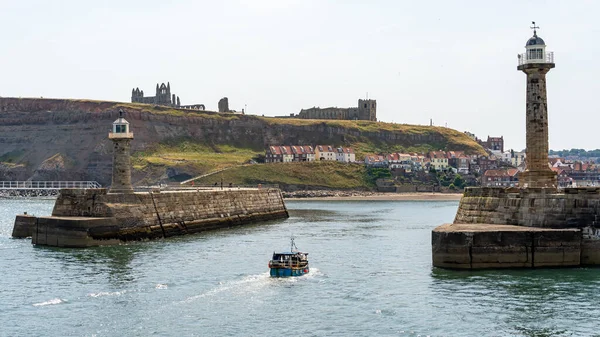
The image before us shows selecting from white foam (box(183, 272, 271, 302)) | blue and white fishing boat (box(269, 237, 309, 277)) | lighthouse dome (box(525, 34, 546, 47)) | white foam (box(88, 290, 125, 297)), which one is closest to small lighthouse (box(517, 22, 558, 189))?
lighthouse dome (box(525, 34, 546, 47))

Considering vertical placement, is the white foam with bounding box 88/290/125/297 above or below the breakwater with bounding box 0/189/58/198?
below

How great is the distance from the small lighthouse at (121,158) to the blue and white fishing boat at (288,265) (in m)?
22.6

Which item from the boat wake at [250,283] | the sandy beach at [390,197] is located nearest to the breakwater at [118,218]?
the boat wake at [250,283]

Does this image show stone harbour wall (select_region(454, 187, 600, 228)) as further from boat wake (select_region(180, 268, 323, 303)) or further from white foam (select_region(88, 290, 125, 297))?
white foam (select_region(88, 290, 125, 297))

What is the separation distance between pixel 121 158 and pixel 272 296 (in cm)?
2934

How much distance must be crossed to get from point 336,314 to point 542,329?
26.1 ft

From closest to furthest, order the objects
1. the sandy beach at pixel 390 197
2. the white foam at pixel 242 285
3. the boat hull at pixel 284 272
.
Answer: the white foam at pixel 242 285
the boat hull at pixel 284 272
the sandy beach at pixel 390 197

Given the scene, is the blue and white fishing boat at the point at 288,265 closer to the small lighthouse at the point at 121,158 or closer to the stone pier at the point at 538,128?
the stone pier at the point at 538,128

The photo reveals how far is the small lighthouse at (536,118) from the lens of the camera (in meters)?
46.1

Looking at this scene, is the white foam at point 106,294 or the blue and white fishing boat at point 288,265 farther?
the blue and white fishing boat at point 288,265

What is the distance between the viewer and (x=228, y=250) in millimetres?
54562

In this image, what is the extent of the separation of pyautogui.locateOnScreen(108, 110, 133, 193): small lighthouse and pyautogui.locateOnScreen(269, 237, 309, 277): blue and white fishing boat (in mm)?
22593

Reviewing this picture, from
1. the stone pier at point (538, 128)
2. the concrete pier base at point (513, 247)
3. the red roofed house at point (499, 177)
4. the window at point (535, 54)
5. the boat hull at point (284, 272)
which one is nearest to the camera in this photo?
the concrete pier base at point (513, 247)

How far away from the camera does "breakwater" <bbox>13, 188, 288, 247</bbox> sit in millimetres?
55344
